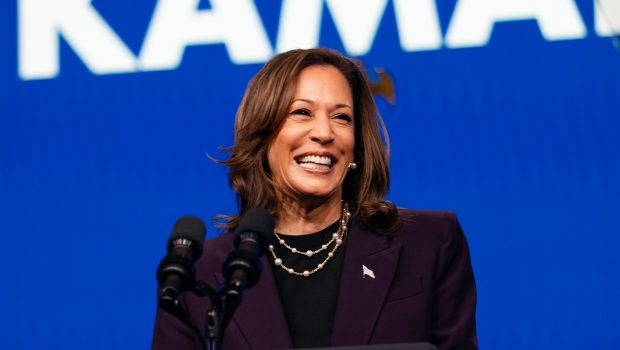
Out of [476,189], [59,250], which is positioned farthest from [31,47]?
[476,189]

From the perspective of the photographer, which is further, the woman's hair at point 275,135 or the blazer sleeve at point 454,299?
the woman's hair at point 275,135

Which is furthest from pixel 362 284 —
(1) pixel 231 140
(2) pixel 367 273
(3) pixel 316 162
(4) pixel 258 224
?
(1) pixel 231 140

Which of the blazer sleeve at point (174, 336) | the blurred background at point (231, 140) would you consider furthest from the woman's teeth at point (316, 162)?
the blurred background at point (231, 140)

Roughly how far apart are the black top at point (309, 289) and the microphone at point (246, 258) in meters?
0.59

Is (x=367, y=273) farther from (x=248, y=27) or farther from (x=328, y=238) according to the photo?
(x=248, y=27)

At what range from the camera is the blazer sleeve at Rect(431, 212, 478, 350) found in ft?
6.61

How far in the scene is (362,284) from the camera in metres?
2.05

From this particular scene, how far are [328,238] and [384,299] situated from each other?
233 millimetres

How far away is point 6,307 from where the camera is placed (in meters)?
3.20

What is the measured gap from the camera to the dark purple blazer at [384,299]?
1.99 m

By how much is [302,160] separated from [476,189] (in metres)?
0.91

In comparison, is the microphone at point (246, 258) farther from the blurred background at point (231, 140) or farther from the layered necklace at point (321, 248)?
the blurred background at point (231, 140)

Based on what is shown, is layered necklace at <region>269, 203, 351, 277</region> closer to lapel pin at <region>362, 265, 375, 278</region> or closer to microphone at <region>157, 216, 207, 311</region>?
lapel pin at <region>362, 265, 375, 278</region>

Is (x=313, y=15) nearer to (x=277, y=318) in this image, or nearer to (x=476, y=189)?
(x=476, y=189)
